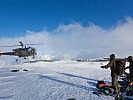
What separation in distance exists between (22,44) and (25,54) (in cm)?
300

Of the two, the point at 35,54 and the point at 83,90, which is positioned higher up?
the point at 35,54

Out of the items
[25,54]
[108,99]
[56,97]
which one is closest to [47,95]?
[56,97]

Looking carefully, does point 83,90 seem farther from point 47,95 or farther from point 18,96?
point 18,96

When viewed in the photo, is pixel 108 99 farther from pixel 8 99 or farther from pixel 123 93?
pixel 8 99

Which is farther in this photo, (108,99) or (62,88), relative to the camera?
(62,88)

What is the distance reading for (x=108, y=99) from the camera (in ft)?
51.2

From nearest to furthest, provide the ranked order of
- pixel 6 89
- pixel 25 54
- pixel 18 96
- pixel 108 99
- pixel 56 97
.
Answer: pixel 108 99, pixel 56 97, pixel 18 96, pixel 6 89, pixel 25 54

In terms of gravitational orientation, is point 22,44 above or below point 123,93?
above

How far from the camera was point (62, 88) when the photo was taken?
2012 cm

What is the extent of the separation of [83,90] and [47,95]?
259 centimetres

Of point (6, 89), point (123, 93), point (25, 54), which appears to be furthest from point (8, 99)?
point (25, 54)

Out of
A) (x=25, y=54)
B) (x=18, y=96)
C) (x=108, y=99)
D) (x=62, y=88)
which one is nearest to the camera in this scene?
(x=108, y=99)

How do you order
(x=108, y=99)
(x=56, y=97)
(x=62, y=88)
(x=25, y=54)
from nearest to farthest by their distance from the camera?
(x=108, y=99) → (x=56, y=97) → (x=62, y=88) → (x=25, y=54)

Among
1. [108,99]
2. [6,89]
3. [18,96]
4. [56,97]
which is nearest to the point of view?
[108,99]
